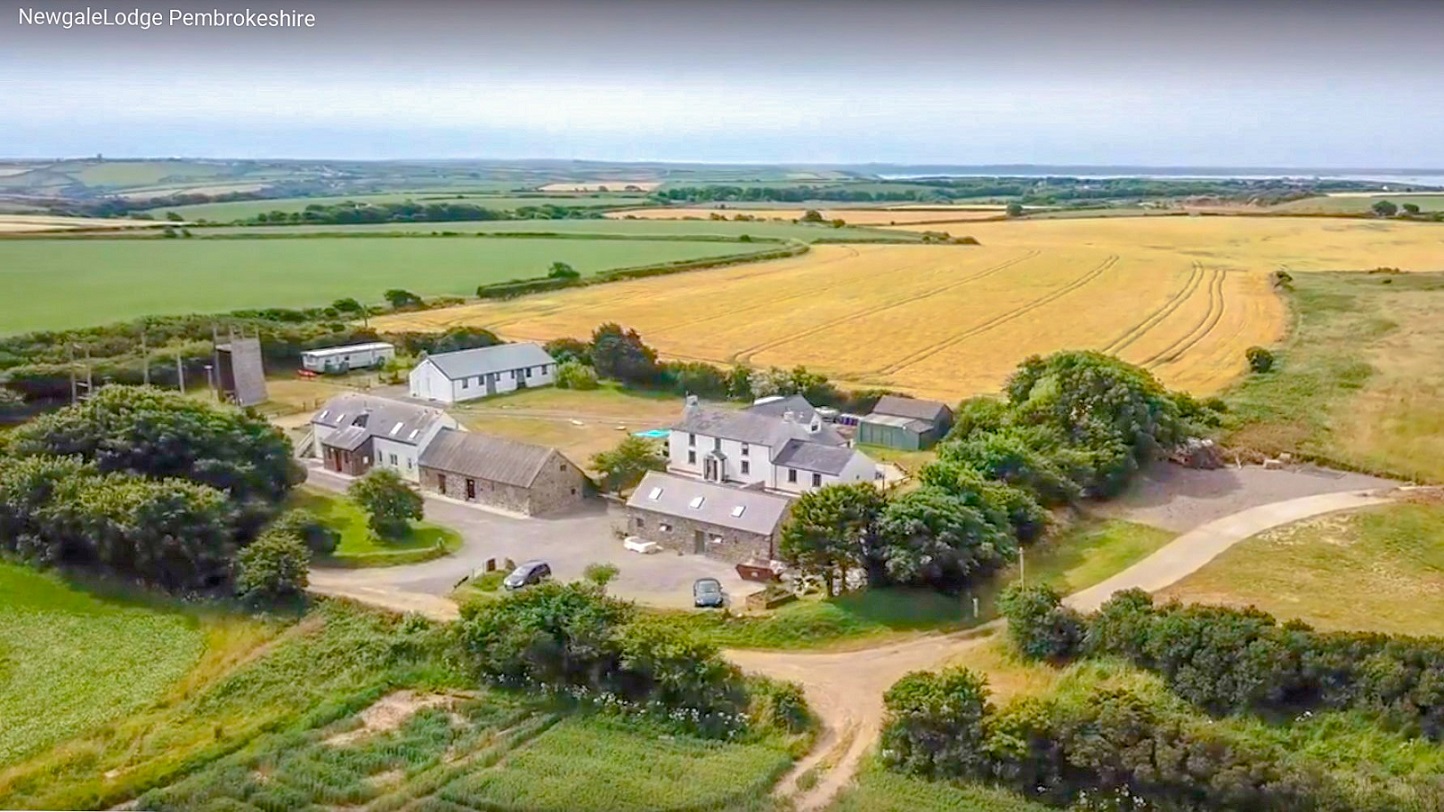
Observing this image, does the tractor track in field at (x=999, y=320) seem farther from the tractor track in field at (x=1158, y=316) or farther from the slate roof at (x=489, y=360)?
the slate roof at (x=489, y=360)

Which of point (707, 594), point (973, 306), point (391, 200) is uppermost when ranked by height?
point (391, 200)

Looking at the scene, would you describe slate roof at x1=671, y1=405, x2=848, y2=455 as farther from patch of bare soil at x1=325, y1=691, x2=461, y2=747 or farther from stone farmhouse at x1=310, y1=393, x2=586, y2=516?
patch of bare soil at x1=325, y1=691, x2=461, y2=747

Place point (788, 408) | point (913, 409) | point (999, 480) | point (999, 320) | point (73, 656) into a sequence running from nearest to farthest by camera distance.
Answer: point (73, 656)
point (999, 480)
point (788, 408)
point (913, 409)
point (999, 320)

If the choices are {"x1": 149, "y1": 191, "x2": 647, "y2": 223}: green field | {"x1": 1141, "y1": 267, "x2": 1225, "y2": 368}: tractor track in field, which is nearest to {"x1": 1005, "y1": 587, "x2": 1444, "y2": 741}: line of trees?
{"x1": 1141, "y1": 267, "x2": 1225, "y2": 368}: tractor track in field

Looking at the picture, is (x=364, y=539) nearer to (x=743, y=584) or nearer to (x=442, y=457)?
(x=442, y=457)

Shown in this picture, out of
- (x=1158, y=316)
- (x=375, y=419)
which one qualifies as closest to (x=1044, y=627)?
(x=375, y=419)

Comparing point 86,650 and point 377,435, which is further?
point 377,435

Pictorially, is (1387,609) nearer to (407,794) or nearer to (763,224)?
(407,794)
